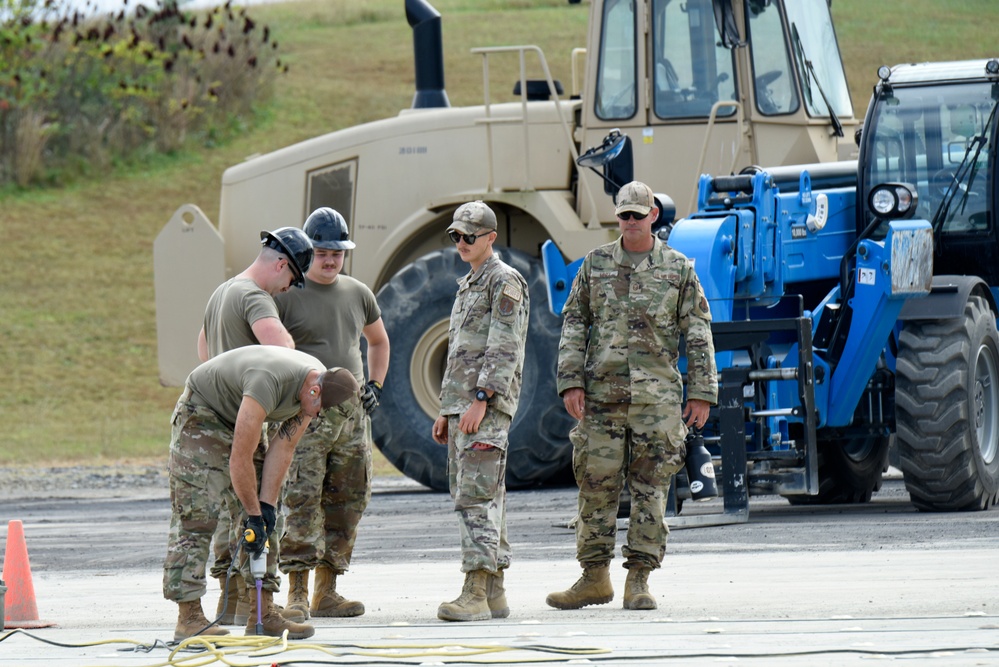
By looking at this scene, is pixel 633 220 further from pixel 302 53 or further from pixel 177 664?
pixel 302 53

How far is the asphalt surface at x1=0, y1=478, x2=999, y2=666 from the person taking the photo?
6.72 meters

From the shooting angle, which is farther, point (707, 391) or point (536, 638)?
point (707, 391)

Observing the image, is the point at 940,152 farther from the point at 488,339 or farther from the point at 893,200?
the point at 488,339

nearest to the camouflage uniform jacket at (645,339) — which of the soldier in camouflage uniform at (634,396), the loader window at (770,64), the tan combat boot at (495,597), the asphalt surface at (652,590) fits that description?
the soldier in camouflage uniform at (634,396)

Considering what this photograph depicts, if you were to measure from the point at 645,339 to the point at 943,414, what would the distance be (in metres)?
3.85

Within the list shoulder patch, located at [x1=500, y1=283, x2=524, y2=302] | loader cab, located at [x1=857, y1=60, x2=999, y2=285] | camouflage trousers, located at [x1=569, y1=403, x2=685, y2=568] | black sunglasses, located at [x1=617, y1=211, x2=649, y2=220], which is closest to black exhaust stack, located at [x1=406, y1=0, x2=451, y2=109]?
loader cab, located at [x1=857, y1=60, x2=999, y2=285]

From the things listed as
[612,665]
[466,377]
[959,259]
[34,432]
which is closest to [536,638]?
[612,665]

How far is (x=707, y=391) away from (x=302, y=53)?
31729 mm

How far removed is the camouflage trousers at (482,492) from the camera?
771 cm

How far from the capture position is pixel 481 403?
7.75 metres

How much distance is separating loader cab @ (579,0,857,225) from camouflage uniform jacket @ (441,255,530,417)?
17.7 feet

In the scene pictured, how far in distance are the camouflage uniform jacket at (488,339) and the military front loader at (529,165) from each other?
426cm

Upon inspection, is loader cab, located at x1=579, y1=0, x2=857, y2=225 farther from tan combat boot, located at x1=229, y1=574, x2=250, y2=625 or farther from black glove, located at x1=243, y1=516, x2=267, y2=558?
black glove, located at x1=243, y1=516, x2=267, y2=558

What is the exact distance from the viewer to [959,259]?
1248 centimetres
